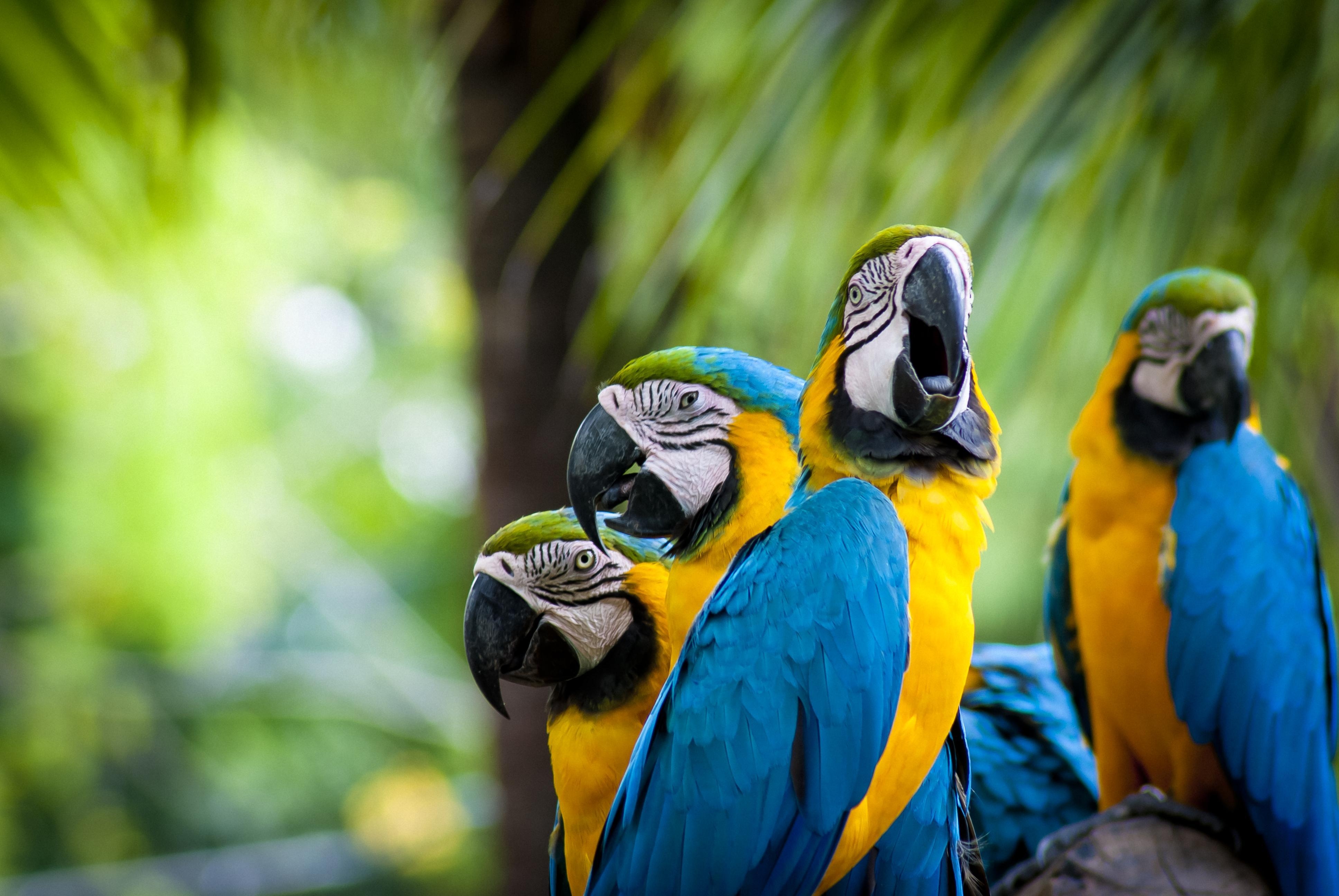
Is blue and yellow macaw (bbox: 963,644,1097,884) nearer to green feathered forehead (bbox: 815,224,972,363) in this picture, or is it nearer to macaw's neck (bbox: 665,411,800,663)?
macaw's neck (bbox: 665,411,800,663)

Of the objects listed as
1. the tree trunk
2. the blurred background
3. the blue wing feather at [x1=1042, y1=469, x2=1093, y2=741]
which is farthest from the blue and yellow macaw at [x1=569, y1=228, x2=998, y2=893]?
the tree trunk

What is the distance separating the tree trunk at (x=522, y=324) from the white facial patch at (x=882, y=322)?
1.41m

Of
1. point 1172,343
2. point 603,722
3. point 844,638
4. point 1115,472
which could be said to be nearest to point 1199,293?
point 1172,343

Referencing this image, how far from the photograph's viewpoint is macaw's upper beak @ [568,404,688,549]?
2.63ft

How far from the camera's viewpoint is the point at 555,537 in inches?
33.8

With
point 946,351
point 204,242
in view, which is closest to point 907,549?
point 946,351

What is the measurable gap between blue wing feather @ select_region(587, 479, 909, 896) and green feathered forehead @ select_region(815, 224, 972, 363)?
130 mm

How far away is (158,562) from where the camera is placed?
16.9ft

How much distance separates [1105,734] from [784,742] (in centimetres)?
71

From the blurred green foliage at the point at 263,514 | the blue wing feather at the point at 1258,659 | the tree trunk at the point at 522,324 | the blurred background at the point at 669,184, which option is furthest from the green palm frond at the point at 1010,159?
the blurred green foliage at the point at 263,514

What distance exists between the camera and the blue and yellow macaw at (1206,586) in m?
1.07

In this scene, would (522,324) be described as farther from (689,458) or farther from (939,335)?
(939,335)

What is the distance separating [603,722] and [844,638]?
26 centimetres

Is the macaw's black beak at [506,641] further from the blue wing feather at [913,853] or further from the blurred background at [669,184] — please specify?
the blurred background at [669,184]
